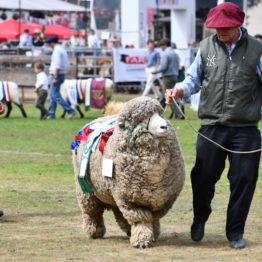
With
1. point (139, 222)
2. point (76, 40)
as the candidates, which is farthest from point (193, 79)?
point (76, 40)

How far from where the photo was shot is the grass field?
7.68 metres

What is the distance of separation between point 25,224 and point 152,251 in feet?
6.72

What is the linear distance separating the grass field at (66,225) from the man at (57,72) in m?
7.66

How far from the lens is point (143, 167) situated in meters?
7.79

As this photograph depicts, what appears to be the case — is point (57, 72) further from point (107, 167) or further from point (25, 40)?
point (25, 40)

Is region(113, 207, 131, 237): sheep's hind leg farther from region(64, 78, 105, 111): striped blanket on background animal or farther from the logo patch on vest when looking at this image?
region(64, 78, 105, 111): striped blanket on background animal

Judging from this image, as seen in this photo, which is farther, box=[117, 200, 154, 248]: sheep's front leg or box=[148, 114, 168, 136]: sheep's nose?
box=[117, 200, 154, 248]: sheep's front leg

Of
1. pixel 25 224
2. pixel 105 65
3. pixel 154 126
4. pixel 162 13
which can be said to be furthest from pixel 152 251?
pixel 162 13

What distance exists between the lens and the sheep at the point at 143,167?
7789 mm

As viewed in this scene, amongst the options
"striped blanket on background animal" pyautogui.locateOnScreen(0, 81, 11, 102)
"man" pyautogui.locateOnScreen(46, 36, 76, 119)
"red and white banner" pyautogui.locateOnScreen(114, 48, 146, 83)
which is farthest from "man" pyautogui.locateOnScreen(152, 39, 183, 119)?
"red and white banner" pyautogui.locateOnScreen(114, 48, 146, 83)

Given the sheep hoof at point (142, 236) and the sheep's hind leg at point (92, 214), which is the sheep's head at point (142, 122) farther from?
the sheep's hind leg at point (92, 214)

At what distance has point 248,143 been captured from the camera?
796cm

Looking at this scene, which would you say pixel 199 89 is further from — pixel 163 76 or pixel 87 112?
pixel 87 112

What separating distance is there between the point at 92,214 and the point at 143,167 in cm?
107
